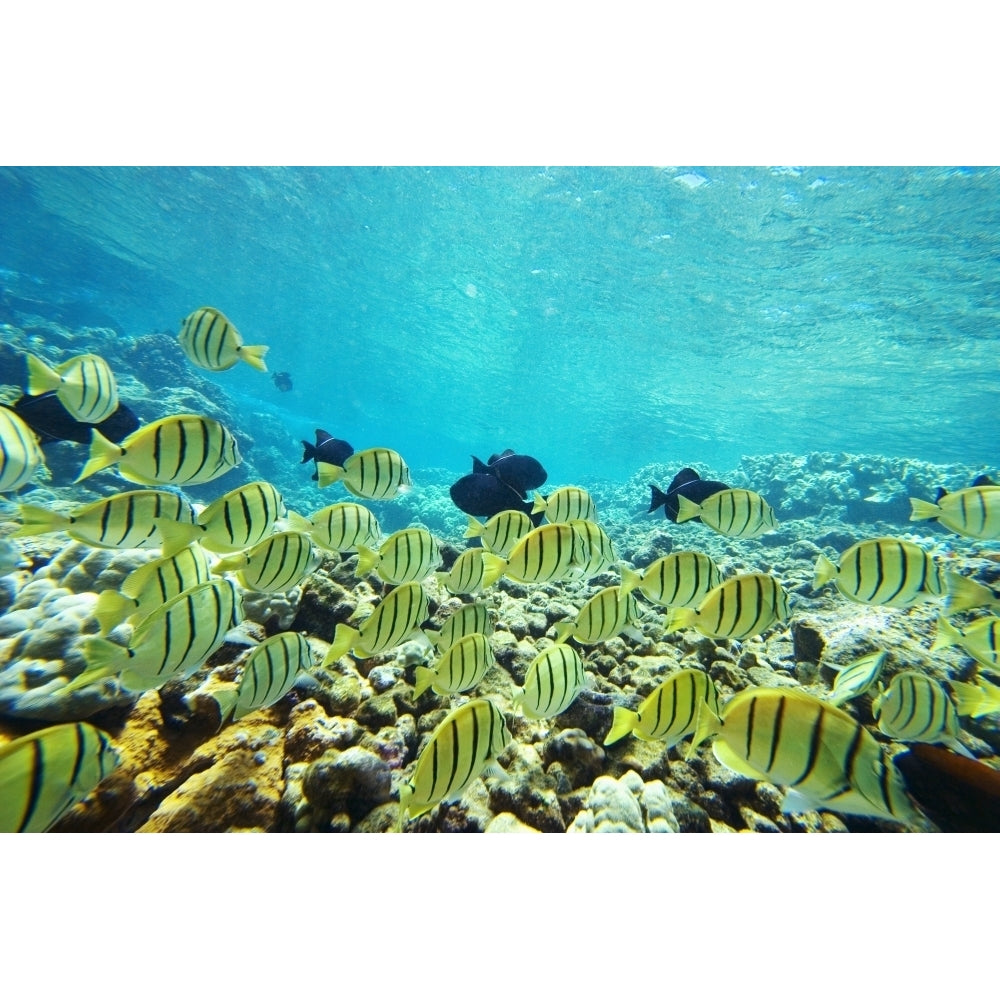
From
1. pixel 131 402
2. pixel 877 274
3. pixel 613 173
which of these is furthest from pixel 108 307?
pixel 877 274

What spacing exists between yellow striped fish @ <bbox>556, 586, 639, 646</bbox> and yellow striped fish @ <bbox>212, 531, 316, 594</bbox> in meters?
1.75

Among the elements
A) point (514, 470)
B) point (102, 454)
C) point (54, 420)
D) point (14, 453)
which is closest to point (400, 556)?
point (102, 454)

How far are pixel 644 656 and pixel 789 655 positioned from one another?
1.48 metres

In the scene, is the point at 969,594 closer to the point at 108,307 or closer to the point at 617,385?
the point at 617,385

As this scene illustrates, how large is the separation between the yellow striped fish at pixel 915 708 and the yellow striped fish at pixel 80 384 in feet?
17.5

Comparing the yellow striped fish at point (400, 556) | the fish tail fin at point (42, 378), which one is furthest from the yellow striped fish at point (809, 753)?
the fish tail fin at point (42, 378)

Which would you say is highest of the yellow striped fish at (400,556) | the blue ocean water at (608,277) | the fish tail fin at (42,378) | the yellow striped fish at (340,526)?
the blue ocean water at (608,277)

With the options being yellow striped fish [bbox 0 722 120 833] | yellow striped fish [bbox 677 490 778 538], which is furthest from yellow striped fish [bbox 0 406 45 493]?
yellow striped fish [bbox 677 490 778 538]

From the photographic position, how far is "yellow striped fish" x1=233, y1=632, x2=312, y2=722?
2.34 meters

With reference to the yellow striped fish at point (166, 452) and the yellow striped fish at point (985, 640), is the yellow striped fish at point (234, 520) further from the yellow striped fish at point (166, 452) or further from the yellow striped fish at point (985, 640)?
the yellow striped fish at point (985, 640)

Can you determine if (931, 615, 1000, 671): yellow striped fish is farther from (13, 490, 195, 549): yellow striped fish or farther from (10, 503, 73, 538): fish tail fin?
(10, 503, 73, 538): fish tail fin

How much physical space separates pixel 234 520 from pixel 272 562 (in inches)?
12.6

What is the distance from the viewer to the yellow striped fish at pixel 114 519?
2498mm

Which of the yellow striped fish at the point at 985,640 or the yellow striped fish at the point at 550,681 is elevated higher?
the yellow striped fish at the point at 985,640
